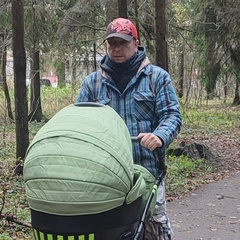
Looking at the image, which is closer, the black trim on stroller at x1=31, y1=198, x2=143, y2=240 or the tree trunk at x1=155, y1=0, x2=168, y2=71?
the black trim on stroller at x1=31, y1=198, x2=143, y2=240

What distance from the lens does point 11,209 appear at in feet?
20.6

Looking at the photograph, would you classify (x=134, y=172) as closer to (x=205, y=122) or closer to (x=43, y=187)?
(x=43, y=187)

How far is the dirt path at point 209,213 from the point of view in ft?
19.5

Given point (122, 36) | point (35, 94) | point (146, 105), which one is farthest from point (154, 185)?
point (35, 94)

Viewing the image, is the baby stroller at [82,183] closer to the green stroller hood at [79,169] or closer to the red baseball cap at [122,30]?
the green stroller hood at [79,169]

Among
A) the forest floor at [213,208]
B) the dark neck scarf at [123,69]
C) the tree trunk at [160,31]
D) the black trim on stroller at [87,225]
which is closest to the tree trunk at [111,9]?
the tree trunk at [160,31]

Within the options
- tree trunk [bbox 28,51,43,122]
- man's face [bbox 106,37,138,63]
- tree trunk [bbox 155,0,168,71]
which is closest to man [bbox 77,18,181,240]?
man's face [bbox 106,37,138,63]

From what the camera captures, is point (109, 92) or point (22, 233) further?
point (22, 233)

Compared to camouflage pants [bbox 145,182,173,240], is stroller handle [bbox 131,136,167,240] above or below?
above

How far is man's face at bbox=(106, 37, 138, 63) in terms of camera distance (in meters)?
3.04

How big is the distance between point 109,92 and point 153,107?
32 cm

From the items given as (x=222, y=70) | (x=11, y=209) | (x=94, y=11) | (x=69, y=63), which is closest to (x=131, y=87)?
(x=11, y=209)

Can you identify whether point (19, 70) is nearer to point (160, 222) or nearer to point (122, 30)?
point (122, 30)

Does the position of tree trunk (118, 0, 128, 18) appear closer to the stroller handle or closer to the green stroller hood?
the stroller handle
